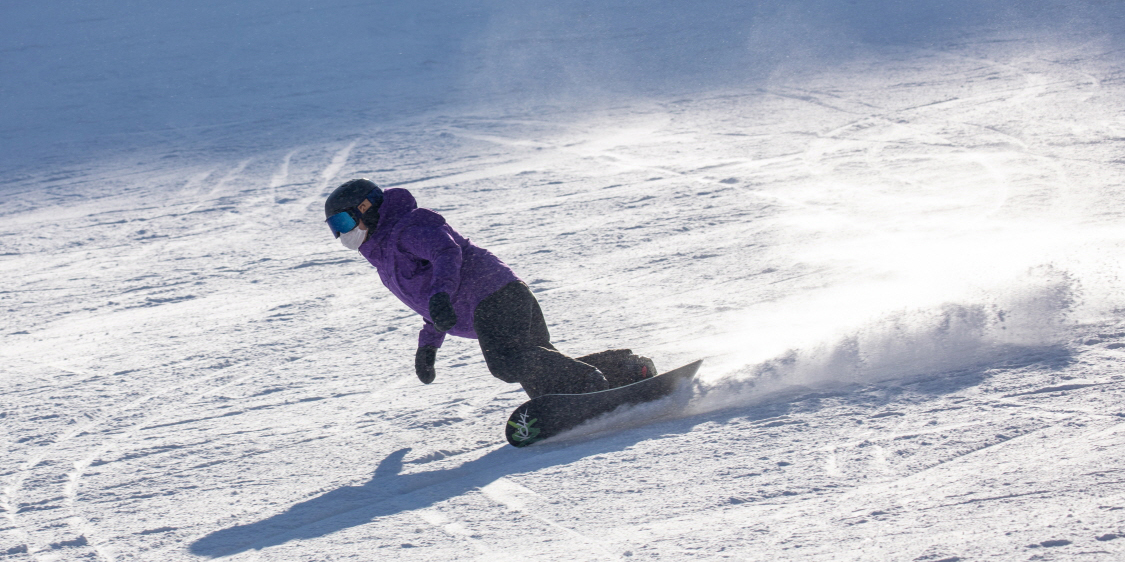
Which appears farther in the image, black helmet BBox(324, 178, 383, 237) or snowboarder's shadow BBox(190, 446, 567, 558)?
black helmet BBox(324, 178, 383, 237)

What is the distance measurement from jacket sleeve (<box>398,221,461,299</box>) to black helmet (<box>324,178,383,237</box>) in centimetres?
16

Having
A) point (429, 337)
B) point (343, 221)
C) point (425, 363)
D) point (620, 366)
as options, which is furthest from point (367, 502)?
point (620, 366)

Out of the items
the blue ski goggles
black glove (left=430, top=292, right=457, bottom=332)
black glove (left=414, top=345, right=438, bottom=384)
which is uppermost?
the blue ski goggles

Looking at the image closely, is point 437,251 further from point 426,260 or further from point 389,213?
point 389,213

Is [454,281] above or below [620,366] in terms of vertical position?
above

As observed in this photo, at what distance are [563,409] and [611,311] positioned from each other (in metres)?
1.93

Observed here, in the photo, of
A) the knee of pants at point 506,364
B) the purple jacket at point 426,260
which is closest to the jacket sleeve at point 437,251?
the purple jacket at point 426,260

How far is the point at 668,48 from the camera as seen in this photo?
1509 centimetres

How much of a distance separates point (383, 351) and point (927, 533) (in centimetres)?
321

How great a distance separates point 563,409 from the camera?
3.77 metres

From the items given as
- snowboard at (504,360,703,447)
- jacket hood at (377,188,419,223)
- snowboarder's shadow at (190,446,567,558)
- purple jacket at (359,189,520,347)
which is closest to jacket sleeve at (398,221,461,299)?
purple jacket at (359,189,520,347)

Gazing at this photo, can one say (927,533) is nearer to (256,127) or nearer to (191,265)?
(191,265)

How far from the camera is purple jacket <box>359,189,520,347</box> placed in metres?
3.69

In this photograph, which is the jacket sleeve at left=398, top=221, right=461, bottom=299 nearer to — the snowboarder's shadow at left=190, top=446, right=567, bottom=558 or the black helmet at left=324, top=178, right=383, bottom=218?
the black helmet at left=324, top=178, right=383, bottom=218
